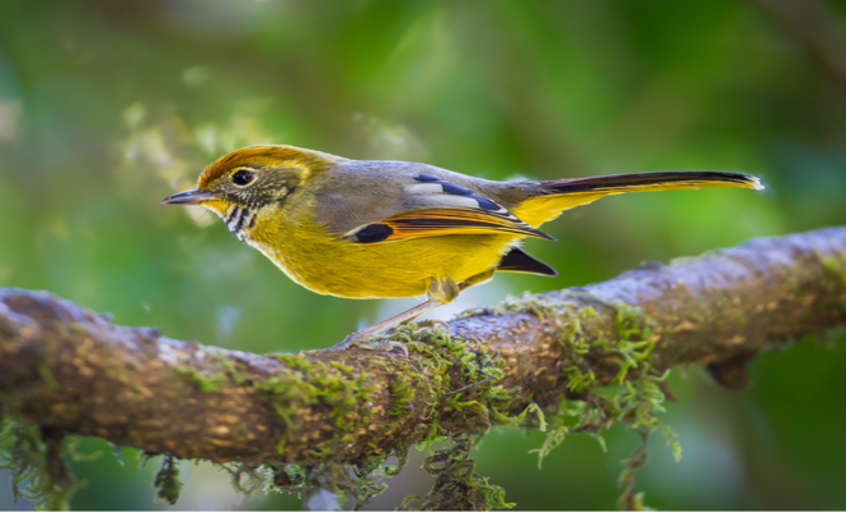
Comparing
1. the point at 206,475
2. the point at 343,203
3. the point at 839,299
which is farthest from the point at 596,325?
the point at 206,475

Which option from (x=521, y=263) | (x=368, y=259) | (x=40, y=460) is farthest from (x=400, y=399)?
(x=521, y=263)

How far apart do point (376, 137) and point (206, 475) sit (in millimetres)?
2788

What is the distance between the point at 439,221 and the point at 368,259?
0.40 m

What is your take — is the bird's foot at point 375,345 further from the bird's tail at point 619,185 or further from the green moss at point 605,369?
the bird's tail at point 619,185

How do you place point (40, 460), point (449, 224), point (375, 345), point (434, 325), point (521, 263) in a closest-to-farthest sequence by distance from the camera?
point (40, 460), point (375, 345), point (434, 325), point (449, 224), point (521, 263)

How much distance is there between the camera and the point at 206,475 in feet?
15.4

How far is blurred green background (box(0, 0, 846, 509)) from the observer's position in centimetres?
427

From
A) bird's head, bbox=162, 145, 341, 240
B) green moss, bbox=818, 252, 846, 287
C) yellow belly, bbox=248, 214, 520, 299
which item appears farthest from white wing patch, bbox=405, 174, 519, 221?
green moss, bbox=818, 252, 846, 287

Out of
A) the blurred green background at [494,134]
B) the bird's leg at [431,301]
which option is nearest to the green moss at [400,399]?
the bird's leg at [431,301]

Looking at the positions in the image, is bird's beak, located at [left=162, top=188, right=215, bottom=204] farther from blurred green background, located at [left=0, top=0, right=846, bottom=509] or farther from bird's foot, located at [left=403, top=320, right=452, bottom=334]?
bird's foot, located at [left=403, top=320, right=452, bottom=334]

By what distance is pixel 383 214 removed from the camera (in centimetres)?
345

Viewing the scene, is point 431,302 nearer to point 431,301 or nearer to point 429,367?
point 431,301

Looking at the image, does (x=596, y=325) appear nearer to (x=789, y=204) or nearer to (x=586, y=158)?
(x=586, y=158)

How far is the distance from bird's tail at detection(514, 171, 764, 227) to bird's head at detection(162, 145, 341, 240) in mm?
1326
